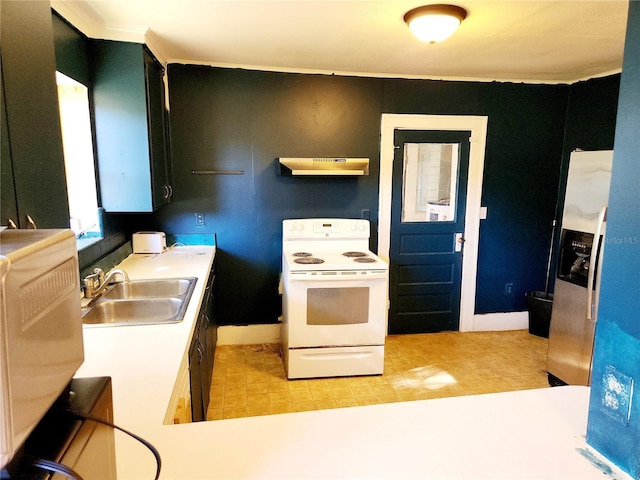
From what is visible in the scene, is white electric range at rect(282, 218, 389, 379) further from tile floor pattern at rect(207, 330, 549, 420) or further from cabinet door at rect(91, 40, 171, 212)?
cabinet door at rect(91, 40, 171, 212)

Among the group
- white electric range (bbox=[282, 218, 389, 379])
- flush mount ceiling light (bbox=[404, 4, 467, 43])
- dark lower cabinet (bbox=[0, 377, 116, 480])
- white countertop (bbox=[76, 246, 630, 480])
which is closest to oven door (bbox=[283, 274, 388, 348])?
white electric range (bbox=[282, 218, 389, 379])

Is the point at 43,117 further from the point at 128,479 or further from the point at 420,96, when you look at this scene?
the point at 420,96

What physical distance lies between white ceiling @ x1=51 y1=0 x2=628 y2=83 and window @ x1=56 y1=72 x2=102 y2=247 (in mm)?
390

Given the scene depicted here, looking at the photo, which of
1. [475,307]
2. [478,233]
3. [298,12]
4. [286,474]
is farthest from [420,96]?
[286,474]

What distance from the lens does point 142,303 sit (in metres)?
2.14

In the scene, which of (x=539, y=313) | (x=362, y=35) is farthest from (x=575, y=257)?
(x=362, y=35)

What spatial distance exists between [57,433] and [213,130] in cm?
308

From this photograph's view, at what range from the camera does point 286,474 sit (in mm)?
851

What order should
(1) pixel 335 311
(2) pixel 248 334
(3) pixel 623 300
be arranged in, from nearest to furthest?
1. (3) pixel 623 300
2. (1) pixel 335 311
3. (2) pixel 248 334

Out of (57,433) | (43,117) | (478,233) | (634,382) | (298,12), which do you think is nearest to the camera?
(57,433)

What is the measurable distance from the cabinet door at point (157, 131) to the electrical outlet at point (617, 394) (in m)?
2.56

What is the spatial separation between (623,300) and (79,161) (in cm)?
277

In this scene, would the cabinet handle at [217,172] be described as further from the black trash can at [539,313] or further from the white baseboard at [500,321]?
the black trash can at [539,313]

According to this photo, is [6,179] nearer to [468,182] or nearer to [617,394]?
[617,394]
